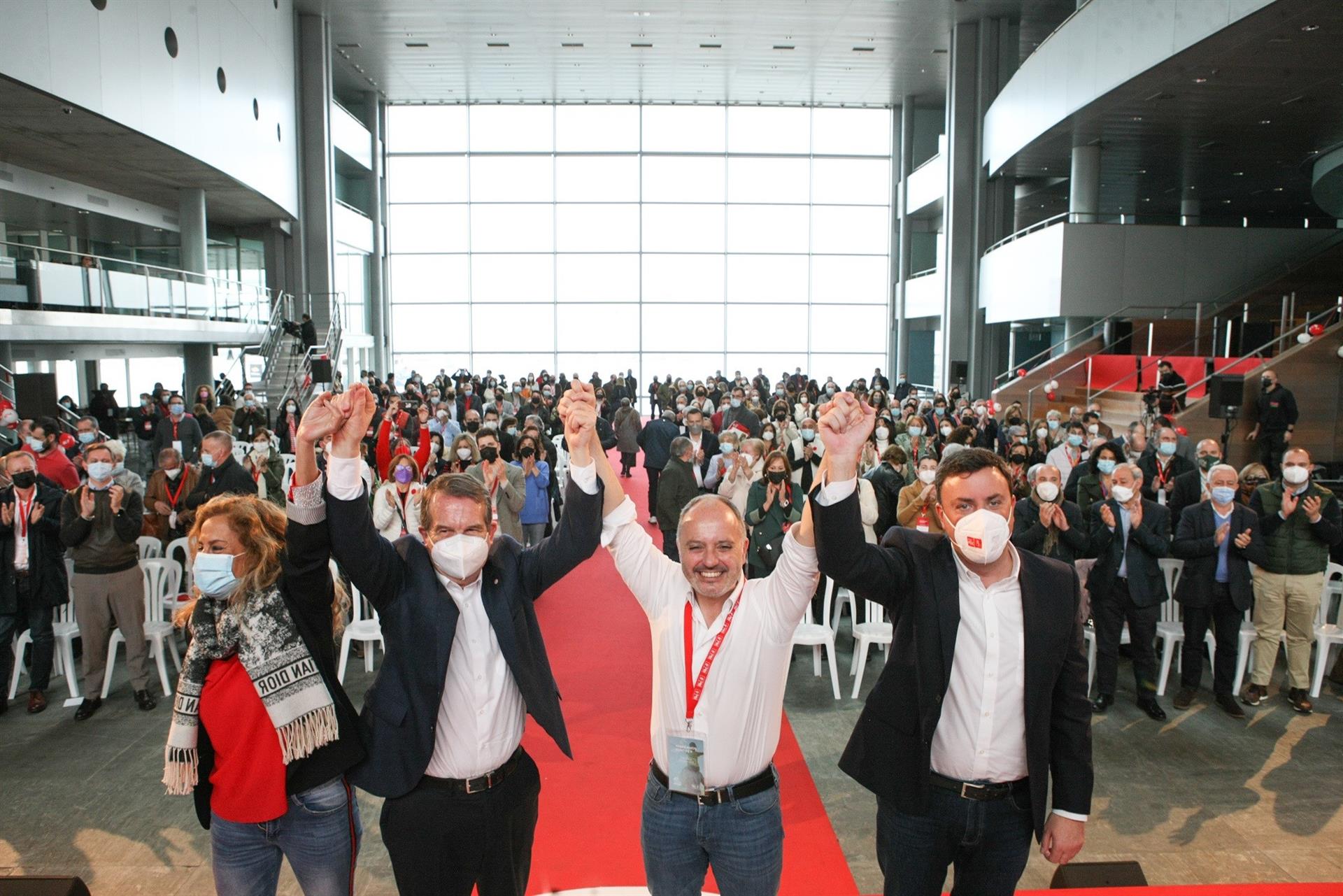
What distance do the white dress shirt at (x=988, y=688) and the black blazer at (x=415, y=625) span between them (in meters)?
0.96

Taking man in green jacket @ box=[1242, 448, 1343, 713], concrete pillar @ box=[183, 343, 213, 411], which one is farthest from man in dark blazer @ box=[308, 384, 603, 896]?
concrete pillar @ box=[183, 343, 213, 411]

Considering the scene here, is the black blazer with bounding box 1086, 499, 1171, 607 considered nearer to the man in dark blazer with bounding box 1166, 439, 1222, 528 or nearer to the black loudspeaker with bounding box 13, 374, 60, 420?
the man in dark blazer with bounding box 1166, 439, 1222, 528

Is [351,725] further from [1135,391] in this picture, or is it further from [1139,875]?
[1135,391]

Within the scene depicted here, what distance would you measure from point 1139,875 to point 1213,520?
10.1 ft

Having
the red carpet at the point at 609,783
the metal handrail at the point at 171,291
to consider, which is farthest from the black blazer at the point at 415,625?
the metal handrail at the point at 171,291

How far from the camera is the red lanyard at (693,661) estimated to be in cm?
230

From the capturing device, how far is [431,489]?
2453 mm

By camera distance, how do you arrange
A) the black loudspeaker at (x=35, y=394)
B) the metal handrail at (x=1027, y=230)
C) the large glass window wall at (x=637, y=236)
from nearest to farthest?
the black loudspeaker at (x=35, y=394), the metal handrail at (x=1027, y=230), the large glass window wall at (x=637, y=236)

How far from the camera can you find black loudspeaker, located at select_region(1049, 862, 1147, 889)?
9.77 ft

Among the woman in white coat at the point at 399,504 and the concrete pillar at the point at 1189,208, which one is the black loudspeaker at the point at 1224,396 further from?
the concrete pillar at the point at 1189,208

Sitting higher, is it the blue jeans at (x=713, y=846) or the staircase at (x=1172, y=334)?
Answer: the staircase at (x=1172, y=334)

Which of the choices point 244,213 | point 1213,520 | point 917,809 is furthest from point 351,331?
point 917,809

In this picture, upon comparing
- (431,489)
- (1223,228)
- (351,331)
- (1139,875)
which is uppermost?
(1223,228)

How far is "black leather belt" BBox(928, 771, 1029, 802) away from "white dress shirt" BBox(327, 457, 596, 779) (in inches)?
43.6
